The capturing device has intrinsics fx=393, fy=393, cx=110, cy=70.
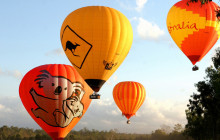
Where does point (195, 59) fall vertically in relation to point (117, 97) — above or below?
below

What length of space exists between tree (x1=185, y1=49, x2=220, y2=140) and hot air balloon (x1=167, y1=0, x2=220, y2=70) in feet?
32.2

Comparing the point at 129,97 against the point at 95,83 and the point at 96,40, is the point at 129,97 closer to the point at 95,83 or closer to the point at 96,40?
the point at 95,83

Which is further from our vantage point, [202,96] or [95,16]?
[202,96]

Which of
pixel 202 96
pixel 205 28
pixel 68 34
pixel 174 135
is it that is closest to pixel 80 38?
pixel 68 34

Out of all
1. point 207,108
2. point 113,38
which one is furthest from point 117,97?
point 113,38

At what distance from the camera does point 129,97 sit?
45531 mm

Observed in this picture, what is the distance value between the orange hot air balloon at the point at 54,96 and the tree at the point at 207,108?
55.9 feet

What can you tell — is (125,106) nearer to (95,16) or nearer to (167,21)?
(167,21)

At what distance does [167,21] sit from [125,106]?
1338 centimetres

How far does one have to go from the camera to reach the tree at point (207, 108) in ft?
153

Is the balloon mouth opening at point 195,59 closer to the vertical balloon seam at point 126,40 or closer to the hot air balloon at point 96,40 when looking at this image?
the vertical balloon seam at point 126,40

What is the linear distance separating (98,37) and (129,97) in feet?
56.4

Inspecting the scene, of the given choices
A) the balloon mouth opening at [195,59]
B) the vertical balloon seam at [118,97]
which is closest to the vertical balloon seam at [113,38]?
the balloon mouth opening at [195,59]

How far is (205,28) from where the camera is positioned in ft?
112
